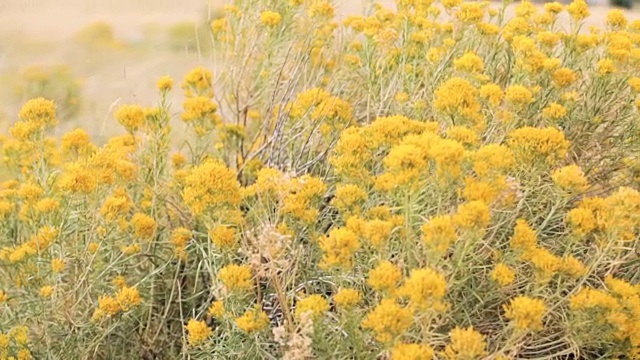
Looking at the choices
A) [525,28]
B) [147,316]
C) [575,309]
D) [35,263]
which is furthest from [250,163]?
[575,309]

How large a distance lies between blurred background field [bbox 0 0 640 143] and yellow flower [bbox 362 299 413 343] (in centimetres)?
226

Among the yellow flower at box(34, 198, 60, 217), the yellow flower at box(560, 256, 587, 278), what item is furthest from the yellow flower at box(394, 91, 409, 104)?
the yellow flower at box(34, 198, 60, 217)

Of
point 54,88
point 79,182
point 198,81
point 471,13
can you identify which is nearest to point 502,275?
point 79,182

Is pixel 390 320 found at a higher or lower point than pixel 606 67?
lower

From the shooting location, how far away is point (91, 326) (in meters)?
2.03

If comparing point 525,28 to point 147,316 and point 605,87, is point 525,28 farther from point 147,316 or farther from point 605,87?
point 147,316

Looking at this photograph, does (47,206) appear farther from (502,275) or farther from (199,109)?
(502,275)

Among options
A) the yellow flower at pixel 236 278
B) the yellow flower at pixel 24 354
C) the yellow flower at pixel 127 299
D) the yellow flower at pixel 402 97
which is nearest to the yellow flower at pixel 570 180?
the yellow flower at pixel 236 278

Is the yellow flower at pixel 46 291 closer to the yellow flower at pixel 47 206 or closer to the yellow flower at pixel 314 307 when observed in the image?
the yellow flower at pixel 47 206

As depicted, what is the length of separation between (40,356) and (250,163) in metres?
1.06

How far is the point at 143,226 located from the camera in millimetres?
2141

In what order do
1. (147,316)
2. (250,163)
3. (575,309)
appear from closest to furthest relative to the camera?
(575,309) < (147,316) < (250,163)

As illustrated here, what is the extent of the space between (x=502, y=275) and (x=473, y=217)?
26 cm

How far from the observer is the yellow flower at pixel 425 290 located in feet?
4.33
